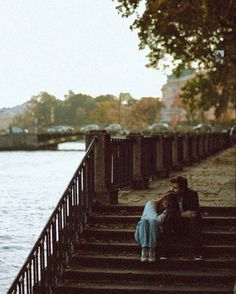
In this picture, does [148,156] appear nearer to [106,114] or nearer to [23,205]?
[23,205]

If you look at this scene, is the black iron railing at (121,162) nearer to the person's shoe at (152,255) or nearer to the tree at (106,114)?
the person's shoe at (152,255)

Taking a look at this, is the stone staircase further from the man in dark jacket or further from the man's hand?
the man's hand

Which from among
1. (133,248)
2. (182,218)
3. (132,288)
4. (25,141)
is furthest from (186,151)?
(25,141)

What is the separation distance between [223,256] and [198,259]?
0.53 m

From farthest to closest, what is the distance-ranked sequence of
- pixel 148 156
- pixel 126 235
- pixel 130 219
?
pixel 148 156, pixel 130 219, pixel 126 235

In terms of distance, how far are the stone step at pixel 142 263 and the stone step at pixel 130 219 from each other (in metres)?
0.97

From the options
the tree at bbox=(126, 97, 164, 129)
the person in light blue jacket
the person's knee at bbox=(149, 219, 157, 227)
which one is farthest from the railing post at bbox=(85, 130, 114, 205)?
the tree at bbox=(126, 97, 164, 129)

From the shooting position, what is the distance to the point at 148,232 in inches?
417

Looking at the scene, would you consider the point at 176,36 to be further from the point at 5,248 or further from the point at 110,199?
the point at 110,199

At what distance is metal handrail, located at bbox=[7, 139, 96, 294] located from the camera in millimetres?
9906

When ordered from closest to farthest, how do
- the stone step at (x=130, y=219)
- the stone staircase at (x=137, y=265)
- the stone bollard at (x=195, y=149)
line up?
the stone staircase at (x=137, y=265)
the stone step at (x=130, y=219)
the stone bollard at (x=195, y=149)

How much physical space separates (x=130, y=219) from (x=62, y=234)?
1.60 meters

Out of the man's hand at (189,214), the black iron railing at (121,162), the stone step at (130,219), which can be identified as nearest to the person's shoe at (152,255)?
the man's hand at (189,214)

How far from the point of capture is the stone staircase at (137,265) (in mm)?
10242
